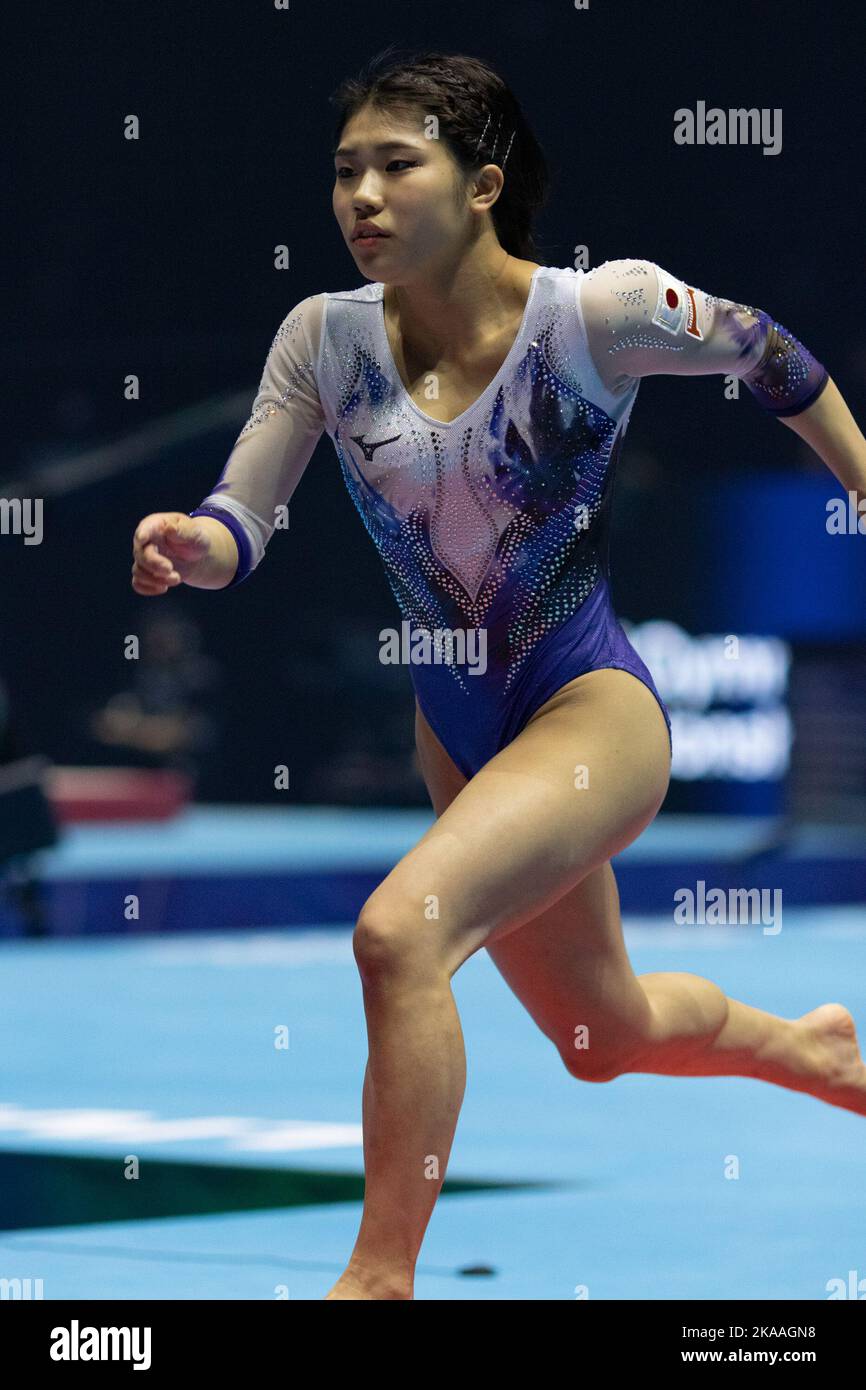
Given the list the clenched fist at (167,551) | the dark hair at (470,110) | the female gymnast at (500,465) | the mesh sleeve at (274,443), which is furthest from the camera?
the mesh sleeve at (274,443)

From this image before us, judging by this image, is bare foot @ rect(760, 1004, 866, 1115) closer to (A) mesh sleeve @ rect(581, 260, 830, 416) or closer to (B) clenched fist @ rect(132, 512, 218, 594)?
(A) mesh sleeve @ rect(581, 260, 830, 416)

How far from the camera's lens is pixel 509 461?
3059mm

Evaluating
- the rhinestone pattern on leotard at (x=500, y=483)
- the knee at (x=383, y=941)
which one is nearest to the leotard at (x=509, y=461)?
the rhinestone pattern on leotard at (x=500, y=483)

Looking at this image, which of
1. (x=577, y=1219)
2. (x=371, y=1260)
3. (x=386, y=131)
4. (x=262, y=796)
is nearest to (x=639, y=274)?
(x=386, y=131)

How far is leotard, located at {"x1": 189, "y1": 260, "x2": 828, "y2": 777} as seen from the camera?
3.06m

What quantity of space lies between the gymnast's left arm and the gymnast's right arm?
1.56 feet

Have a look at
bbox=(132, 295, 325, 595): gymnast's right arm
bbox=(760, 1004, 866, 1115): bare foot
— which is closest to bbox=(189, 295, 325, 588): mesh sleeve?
bbox=(132, 295, 325, 595): gymnast's right arm

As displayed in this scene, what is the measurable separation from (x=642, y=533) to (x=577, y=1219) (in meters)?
8.52

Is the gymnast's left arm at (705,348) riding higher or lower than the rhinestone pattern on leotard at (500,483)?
higher

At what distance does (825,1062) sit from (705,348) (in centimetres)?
135

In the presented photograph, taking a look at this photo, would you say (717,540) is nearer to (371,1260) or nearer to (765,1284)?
(765,1284)

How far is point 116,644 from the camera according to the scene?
13297 mm

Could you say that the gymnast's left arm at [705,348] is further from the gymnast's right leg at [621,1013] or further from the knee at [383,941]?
the knee at [383,941]

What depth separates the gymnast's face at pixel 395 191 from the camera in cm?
296
